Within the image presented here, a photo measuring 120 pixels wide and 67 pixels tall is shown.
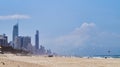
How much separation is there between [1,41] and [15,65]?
182213 millimetres

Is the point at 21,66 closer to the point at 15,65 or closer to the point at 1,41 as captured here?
the point at 15,65

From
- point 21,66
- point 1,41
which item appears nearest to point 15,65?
point 21,66

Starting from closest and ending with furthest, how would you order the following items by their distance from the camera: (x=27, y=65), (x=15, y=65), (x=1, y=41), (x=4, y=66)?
(x=4, y=66) < (x=15, y=65) < (x=27, y=65) < (x=1, y=41)

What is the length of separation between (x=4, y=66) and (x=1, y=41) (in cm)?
18352

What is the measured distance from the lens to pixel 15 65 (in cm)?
2078

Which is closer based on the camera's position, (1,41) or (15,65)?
(15,65)

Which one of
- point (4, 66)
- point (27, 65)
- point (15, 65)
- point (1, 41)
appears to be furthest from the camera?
point (1, 41)

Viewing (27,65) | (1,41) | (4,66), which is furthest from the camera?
(1,41)

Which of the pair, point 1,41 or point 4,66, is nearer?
point 4,66

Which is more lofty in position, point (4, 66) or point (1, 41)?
point (1, 41)

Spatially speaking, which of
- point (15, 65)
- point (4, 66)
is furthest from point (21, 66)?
point (4, 66)

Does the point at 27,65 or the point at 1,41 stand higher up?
the point at 1,41

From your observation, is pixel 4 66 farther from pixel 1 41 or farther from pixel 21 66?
pixel 1 41

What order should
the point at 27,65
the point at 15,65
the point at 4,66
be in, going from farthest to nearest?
the point at 27,65, the point at 15,65, the point at 4,66
